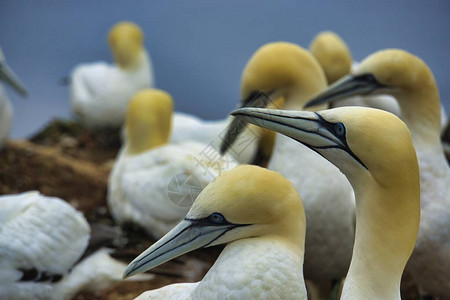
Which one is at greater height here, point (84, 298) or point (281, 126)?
point (281, 126)

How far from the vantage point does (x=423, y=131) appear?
3.65 meters

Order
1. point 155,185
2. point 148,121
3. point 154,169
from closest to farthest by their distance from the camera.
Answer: point 155,185 < point 154,169 < point 148,121

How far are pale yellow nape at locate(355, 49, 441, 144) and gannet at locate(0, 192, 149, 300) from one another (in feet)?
6.05

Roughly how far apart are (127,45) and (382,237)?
17.9 feet

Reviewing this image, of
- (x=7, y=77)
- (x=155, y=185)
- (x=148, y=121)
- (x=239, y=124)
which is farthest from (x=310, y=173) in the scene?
(x=7, y=77)

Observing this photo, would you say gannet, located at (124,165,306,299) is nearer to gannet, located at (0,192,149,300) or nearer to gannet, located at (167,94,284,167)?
gannet, located at (0,192,149,300)

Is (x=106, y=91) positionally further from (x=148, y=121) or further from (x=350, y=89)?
(x=350, y=89)

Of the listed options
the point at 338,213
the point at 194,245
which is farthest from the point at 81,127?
the point at 194,245

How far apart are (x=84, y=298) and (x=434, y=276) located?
6.26ft

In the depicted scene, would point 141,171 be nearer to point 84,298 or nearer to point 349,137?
point 84,298

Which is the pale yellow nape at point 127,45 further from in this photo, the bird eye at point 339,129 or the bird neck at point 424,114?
the bird eye at point 339,129

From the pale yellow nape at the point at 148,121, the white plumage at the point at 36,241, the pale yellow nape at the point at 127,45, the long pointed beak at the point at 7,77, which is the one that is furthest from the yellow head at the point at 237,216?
the pale yellow nape at the point at 127,45

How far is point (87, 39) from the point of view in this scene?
31.6 ft

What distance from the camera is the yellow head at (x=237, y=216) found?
2459 mm
